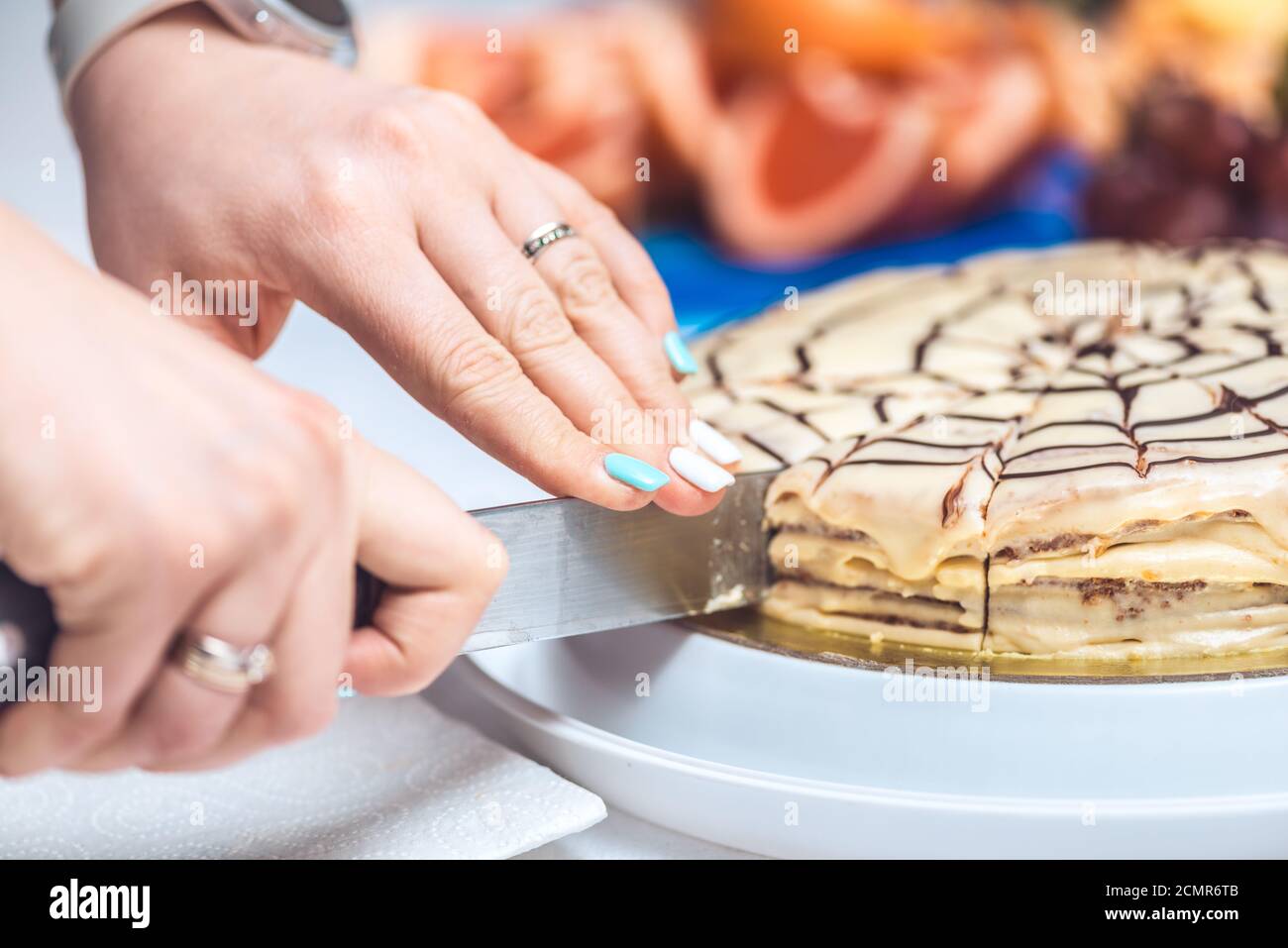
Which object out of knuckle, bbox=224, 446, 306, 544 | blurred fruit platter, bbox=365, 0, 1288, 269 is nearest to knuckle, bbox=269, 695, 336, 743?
knuckle, bbox=224, 446, 306, 544

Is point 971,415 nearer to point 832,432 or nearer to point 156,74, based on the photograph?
point 832,432

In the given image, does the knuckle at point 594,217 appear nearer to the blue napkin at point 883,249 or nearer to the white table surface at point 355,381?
the white table surface at point 355,381

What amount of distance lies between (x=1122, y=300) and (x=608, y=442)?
914 mm

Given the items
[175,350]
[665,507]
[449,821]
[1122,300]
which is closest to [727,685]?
[665,507]

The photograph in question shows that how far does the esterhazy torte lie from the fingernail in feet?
0.30

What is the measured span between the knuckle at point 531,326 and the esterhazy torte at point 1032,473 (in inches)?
10.7

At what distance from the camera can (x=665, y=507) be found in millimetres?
1302

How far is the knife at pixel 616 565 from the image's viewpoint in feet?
4.25

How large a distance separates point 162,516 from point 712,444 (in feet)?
2.33

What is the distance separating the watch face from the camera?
5.71 ft

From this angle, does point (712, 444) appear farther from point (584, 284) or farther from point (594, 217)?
point (594, 217)

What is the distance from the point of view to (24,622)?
2.89ft

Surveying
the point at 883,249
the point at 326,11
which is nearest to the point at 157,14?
the point at 326,11

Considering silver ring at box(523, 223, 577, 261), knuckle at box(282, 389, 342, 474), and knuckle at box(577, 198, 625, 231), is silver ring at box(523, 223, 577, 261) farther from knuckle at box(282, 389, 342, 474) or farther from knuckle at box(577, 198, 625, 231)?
knuckle at box(282, 389, 342, 474)
